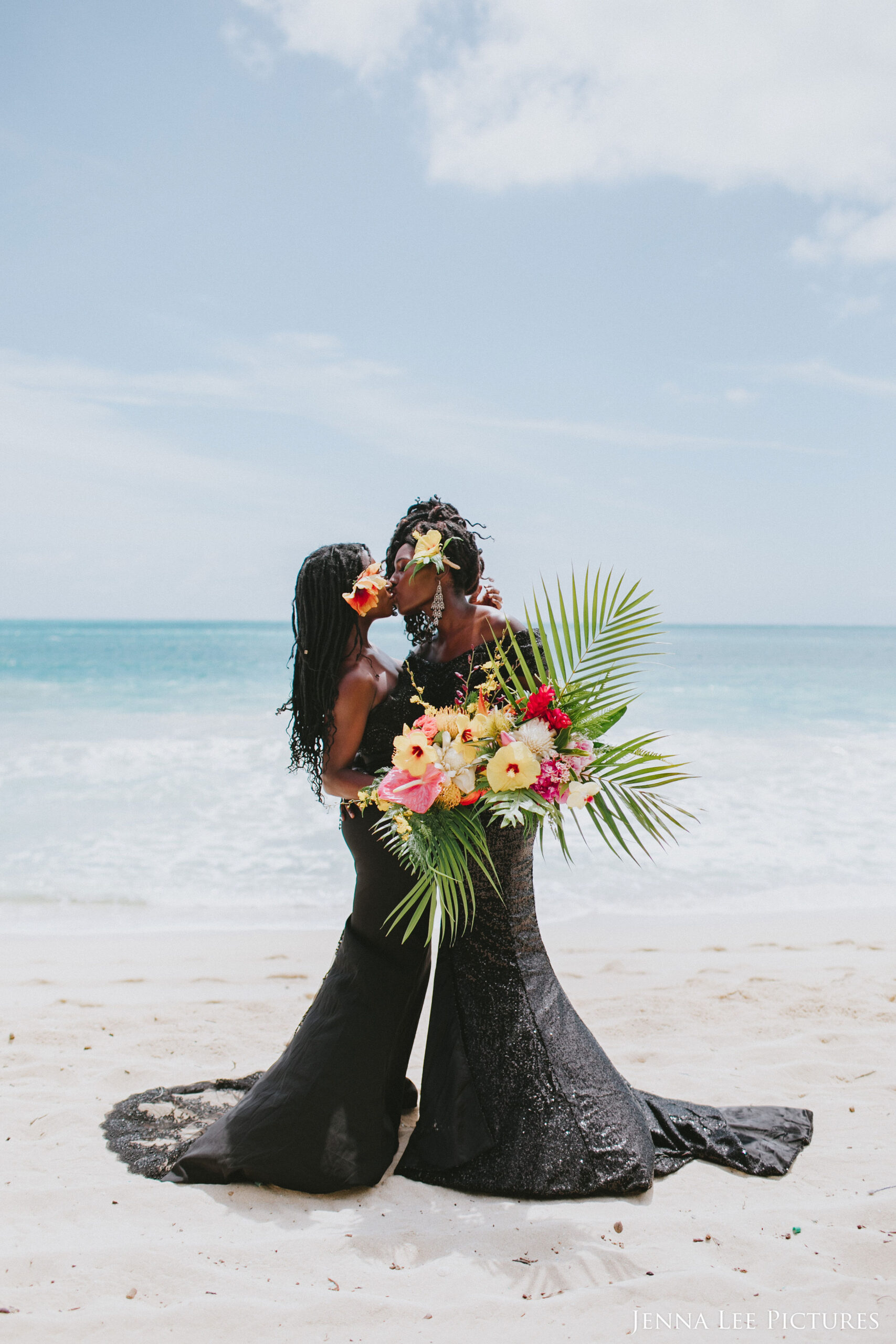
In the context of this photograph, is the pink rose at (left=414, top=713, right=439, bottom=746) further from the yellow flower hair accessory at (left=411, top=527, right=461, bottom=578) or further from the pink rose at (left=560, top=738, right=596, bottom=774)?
the yellow flower hair accessory at (left=411, top=527, right=461, bottom=578)

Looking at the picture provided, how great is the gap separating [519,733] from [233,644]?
56456mm

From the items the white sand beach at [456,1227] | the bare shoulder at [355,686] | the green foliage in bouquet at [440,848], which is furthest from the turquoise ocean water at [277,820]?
the white sand beach at [456,1227]

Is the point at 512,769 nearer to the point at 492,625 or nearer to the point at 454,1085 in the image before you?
the point at 492,625

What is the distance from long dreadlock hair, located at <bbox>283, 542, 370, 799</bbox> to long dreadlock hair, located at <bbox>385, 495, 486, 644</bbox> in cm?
24

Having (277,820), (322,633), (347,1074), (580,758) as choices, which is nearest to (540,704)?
(580,758)

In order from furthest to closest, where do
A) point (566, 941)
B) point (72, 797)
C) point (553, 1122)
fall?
point (72, 797) < point (566, 941) < point (553, 1122)

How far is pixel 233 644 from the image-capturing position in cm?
5747

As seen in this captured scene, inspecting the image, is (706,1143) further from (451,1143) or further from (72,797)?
(72,797)

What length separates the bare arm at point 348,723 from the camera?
3.18m

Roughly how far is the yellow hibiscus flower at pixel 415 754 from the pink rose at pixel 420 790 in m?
0.01

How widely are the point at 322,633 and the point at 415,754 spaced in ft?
2.44

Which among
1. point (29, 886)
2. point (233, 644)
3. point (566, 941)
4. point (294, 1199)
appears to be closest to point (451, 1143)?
point (294, 1199)

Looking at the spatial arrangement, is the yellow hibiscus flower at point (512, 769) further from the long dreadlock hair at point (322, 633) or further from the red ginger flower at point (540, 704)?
the long dreadlock hair at point (322, 633)

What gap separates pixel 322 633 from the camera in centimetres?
320
